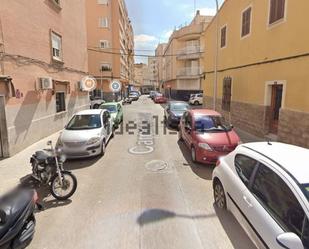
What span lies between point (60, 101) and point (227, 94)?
995 cm

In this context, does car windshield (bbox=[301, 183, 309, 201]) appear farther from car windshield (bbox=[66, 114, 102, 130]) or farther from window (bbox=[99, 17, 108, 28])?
window (bbox=[99, 17, 108, 28])

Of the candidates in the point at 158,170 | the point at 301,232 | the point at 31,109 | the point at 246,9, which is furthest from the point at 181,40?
the point at 301,232

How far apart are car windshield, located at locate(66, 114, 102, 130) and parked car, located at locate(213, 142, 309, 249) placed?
5.49 meters

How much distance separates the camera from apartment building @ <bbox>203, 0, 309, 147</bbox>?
294 inches

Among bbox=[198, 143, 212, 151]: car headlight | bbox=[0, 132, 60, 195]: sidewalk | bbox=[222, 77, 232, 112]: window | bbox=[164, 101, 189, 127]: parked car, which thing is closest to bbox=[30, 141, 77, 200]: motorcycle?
bbox=[0, 132, 60, 195]: sidewalk

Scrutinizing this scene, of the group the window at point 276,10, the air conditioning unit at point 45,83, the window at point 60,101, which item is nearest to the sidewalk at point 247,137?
the window at point 276,10

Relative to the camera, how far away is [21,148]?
27.7ft

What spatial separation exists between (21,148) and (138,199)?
5866 mm

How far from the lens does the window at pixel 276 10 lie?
837cm

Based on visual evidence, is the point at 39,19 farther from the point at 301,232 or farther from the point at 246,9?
the point at 301,232

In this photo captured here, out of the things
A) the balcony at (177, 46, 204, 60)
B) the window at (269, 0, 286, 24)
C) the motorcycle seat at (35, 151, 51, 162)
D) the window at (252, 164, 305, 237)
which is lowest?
the motorcycle seat at (35, 151, 51, 162)

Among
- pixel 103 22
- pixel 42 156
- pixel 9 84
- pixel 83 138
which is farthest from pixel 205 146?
pixel 103 22

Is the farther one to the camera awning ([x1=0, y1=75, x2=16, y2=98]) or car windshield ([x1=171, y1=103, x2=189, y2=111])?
car windshield ([x1=171, y1=103, x2=189, y2=111])

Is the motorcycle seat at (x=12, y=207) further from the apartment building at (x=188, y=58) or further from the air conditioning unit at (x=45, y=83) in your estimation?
the apartment building at (x=188, y=58)
